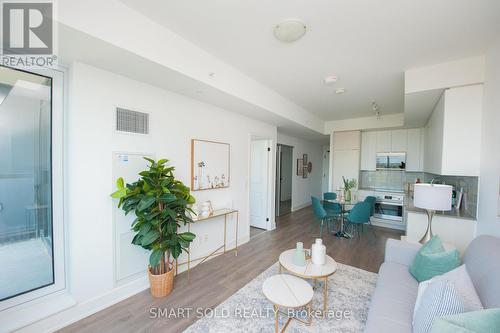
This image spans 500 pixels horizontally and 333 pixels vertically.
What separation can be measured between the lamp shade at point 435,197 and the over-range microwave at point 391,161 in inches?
138

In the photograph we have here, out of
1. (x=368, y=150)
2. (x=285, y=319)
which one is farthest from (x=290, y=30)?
(x=368, y=150)

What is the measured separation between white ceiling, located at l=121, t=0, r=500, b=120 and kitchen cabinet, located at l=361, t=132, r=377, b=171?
282 cm

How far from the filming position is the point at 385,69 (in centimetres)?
275

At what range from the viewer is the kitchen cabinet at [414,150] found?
16.6 ft

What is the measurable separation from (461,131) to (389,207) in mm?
3053

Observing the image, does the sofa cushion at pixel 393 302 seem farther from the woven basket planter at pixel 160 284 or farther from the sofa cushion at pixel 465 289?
the woven basket planter at pixel 160 284

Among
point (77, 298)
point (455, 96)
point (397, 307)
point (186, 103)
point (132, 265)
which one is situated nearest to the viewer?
point (397, 307)

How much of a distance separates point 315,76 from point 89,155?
300cm

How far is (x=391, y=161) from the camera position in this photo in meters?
5.38

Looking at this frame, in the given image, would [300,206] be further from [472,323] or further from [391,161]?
[472,323]

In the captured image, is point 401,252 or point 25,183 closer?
point 25,183

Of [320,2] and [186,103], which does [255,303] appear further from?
[320,2]

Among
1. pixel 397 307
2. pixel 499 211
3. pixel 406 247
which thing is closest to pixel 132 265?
pixel 397 307

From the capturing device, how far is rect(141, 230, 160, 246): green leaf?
206cm
